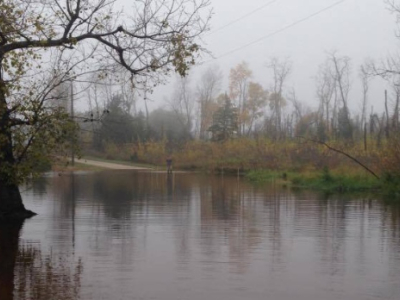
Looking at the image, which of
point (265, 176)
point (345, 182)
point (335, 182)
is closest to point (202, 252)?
point (345, 182)

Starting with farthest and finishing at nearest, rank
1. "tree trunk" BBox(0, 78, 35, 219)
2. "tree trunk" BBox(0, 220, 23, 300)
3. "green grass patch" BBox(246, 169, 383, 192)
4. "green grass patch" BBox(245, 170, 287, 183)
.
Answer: "green grass patch" BBox(245, 170, 287, 183)
"green grass patch" BBox(246, 169, 383, 192)
"tree trunk" BBox(0, 78, 35, 219)
"tree trunk" BBox(0, 220, 23, 300)

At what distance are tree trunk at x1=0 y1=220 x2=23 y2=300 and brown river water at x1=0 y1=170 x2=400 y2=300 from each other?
17mm

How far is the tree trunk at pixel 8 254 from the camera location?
8246mm

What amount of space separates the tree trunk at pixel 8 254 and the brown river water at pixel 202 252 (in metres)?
0.02

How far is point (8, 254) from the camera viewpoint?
11031 mm

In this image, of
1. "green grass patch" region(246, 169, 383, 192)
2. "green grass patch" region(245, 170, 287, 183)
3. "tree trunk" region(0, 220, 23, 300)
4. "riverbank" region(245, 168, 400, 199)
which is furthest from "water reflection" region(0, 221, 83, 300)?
"green grass patch" region(245, 170, 287, 183)

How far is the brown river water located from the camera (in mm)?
8336

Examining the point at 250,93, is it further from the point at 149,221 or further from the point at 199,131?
the point at 149,221

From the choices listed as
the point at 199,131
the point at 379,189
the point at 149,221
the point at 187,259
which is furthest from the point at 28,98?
the point at 199,131

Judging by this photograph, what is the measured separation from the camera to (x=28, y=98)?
1385 cm

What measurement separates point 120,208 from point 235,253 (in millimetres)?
8963

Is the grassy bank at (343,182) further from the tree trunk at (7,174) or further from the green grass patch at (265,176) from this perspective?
the tree trunk at (7,174)

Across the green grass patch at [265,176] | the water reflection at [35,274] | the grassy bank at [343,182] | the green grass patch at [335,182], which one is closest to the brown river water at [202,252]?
the water reflection at [35,274]

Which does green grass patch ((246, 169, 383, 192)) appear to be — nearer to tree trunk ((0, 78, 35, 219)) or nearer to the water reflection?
tree trunk ((0, 78, 35, 219))
